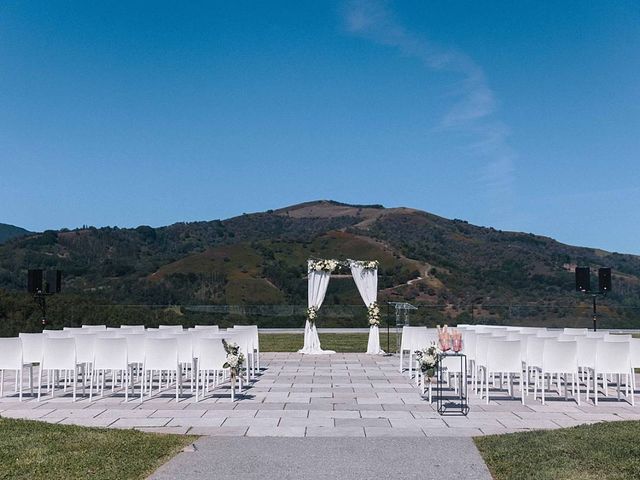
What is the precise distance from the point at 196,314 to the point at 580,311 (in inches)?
611

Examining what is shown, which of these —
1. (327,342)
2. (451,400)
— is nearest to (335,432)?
(451,400)

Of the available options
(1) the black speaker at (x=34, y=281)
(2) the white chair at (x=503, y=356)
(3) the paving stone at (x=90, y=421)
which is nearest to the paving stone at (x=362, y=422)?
(2) the white chair at (x=503, y=356)

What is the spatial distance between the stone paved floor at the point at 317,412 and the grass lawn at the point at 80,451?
0.85 m

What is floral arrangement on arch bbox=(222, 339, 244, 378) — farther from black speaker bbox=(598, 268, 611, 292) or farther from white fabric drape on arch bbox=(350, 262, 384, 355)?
black speaker bbox=(598, 268, 611, 292)

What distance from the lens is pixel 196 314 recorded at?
31047 mm

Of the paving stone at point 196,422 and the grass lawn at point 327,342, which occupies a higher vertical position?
the paving stone at point 196,422

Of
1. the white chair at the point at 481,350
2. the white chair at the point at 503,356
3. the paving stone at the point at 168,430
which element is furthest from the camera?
the white chair at the point at 481,350

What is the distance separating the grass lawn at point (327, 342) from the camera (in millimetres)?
21859

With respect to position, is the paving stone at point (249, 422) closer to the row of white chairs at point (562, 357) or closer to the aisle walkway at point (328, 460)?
the aisle walkway at point (328, 460)

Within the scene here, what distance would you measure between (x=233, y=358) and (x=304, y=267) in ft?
145

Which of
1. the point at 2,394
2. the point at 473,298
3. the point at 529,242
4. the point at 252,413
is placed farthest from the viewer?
the point at 529,242

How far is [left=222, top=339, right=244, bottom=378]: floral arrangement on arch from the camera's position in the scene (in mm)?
10547

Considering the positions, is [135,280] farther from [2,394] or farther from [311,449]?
[311,449]

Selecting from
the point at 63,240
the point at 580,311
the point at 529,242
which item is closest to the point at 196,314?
the point at 580,311
